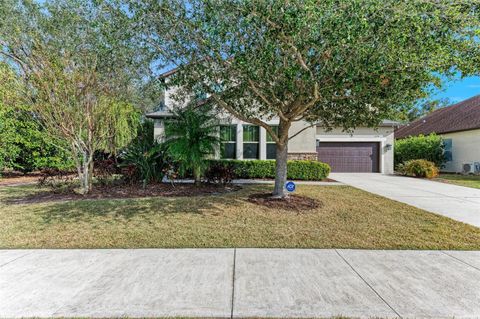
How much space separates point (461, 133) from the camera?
17922mm

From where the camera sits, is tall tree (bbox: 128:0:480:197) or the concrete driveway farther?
the concrete driveway

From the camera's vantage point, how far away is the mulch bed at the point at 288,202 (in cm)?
661

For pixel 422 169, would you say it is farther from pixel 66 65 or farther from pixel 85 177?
pixel 66 65

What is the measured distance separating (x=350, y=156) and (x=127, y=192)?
1361cm

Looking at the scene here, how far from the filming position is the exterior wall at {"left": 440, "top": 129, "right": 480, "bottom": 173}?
1670cm

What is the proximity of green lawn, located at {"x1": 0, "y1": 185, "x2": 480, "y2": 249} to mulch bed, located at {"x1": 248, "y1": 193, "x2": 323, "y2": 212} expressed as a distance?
0.29 m

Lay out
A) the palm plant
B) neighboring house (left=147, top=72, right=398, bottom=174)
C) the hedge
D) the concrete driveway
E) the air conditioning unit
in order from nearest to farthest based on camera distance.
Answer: the concrete driveway
the palm plant
the hedge
neighboring house (left=147, top=72, right=398, bottom=174)
the air conditioning unit

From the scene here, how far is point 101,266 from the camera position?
11.6 ft

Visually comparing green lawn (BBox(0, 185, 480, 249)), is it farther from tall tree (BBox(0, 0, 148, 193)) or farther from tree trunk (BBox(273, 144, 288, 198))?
tall tree (BBox(0, 0, 148, 193))

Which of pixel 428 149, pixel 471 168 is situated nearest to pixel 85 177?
pixel 428 149

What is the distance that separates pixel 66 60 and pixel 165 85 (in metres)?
3.68

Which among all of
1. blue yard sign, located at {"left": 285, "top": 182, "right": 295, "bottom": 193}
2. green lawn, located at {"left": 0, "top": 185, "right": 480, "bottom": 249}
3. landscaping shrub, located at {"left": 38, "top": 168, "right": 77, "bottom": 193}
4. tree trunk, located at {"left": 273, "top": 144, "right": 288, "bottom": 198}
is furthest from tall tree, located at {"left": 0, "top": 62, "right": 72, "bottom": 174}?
blue yard sign, located at {"left": 285, "top": 182, "right": 295, "bottom": 193}

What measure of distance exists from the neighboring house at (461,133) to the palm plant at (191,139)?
18.2 metres

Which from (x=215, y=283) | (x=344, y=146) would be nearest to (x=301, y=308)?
(x=215, y=283)
